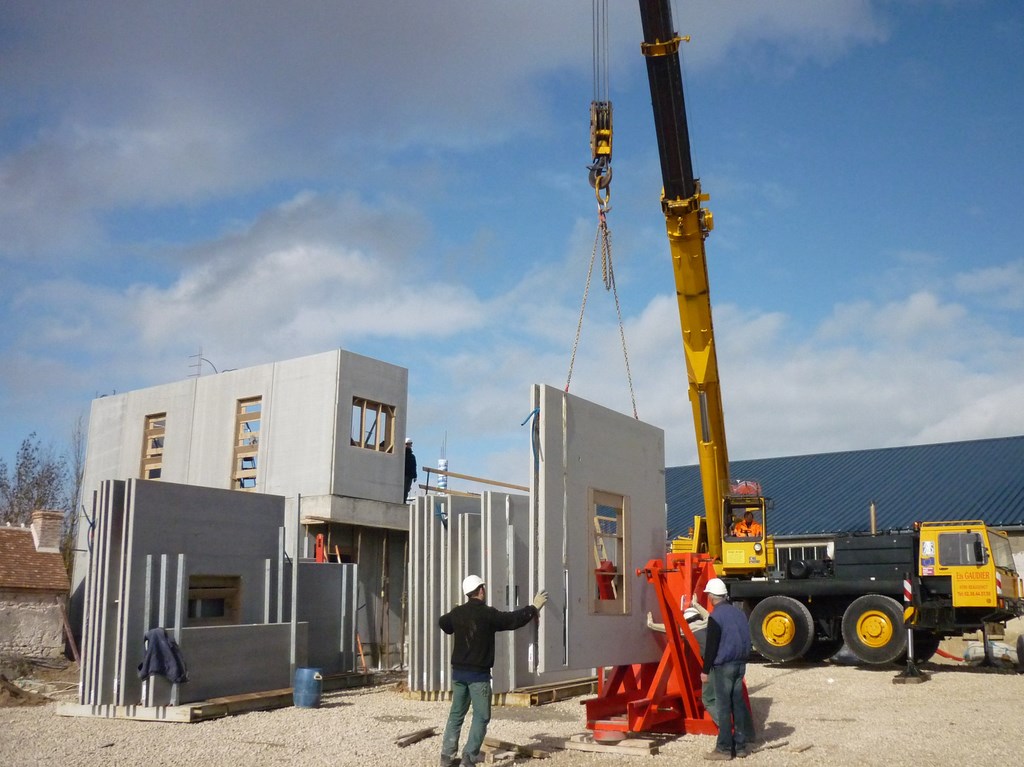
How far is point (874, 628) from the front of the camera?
17812 mm

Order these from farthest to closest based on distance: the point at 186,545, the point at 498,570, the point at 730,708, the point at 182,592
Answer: the point at 498,570, the point at 186,545, the point at 182,592, the point at 730,708

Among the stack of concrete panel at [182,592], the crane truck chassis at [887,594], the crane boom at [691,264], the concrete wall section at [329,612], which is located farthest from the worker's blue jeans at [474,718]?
the crane truck chassis at [887,594]

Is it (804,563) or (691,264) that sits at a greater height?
(691,264)

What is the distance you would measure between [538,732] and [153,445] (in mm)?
14580

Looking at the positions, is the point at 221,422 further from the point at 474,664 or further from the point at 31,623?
the point at 474,664

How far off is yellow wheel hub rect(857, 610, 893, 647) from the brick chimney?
16.9 m

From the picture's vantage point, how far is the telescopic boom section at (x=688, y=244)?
1421 cm

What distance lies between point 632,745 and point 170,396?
15.5m

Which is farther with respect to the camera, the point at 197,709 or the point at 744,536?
the point at 744,536

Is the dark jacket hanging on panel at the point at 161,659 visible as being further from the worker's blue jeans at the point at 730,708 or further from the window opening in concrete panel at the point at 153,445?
the window opening in concrete panel at the point at 153,445

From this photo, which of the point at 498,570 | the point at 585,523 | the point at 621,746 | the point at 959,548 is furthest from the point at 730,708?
the point at 959,548

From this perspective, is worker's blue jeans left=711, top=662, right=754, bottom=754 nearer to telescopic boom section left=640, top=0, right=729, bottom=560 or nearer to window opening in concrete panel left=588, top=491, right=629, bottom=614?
window opening in concrete panel left=588, top=491, right=629, bottom=614

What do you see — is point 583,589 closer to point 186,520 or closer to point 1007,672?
point 186,520

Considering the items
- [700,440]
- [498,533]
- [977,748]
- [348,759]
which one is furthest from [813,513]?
[348,759]
